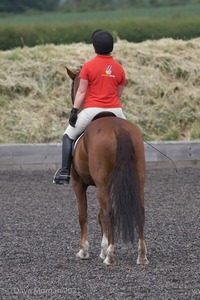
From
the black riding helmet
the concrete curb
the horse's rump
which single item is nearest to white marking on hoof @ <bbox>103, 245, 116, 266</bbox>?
the horse's rump

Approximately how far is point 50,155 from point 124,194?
24.0 feet

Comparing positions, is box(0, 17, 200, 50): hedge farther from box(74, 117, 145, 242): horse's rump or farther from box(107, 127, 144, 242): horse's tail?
box(107, 127, 144, 242): horse's tail

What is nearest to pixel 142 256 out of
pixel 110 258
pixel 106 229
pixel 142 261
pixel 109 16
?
pixel 142 261

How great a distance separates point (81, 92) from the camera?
904 centimetres

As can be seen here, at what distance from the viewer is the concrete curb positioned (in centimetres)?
1562

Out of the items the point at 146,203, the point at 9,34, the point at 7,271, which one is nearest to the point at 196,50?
the point at 9,34

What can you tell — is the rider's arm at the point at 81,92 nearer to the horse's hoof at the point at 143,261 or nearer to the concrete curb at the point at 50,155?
the horse's hoof at the point at 143,261

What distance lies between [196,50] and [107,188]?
11792mm

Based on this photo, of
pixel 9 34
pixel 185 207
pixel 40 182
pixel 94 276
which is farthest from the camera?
pixel 9 34

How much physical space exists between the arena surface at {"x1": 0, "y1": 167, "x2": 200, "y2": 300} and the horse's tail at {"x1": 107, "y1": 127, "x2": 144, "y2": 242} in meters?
0.35

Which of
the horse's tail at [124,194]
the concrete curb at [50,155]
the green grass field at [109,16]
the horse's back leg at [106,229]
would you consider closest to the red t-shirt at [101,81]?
the horse's tail at [124,194]

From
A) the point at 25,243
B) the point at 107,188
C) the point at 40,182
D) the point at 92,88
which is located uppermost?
the point at 92,88

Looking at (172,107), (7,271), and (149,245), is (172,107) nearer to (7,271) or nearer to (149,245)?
(149,245)

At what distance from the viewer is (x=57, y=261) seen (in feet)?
28.2
